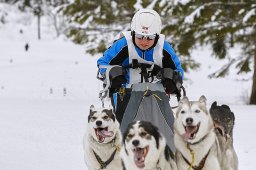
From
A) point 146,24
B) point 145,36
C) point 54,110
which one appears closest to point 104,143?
point 145,36

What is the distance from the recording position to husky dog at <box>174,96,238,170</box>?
4.70 m

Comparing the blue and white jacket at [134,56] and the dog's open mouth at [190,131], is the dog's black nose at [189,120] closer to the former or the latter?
the dog's open mouth at [190,131]

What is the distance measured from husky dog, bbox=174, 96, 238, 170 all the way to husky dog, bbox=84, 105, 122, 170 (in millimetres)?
798

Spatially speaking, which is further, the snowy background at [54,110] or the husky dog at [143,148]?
the snowy background at [54,110]

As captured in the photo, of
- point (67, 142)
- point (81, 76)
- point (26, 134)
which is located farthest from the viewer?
point (81, 76)

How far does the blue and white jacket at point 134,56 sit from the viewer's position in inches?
212

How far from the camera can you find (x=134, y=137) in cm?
442

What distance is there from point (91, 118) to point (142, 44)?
0.95 meters

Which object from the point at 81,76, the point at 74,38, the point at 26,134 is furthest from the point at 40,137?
the point at 81,76

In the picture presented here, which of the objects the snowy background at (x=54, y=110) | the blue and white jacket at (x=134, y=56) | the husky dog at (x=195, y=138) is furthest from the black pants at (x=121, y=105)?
the snowy background at (x=54, y=110)

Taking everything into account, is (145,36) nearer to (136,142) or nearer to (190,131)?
(190,131)

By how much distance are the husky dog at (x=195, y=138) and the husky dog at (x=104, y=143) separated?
2.62ft

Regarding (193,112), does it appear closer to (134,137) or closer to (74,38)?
(134,137)

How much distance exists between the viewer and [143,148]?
4.48 meters
